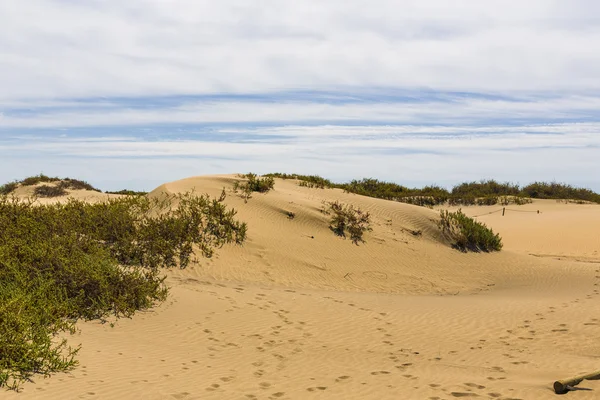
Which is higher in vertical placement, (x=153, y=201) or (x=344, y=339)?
(x=153, y=201)

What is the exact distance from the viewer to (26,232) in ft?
38.9

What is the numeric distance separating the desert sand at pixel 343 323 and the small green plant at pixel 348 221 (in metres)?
0.32

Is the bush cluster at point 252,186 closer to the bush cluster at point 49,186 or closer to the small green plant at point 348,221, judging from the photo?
the small green plant at point 348,221

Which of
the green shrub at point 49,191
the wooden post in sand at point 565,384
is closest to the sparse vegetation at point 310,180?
the green shrub at point 49,191

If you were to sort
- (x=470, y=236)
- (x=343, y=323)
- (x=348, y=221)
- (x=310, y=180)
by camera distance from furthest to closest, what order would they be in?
(x=310, y=180)
(x=470, y=236)
(x=348, y=221)
(x=343, y=323)

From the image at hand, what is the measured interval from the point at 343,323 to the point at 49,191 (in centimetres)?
Result: 2460

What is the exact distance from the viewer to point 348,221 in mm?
17094

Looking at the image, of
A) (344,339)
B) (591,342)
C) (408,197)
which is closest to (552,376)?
(591,342)

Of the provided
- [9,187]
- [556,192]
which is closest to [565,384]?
[9,187]

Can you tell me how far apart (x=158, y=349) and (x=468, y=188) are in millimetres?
35435

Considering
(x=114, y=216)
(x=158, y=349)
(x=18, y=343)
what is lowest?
(x=158, y=349)

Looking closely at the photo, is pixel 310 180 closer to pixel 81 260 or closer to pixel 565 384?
pixel 81 260

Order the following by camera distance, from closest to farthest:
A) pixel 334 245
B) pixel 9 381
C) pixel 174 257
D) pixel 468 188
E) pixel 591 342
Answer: pixel 9 381 → pixel 591 342 → pixel 174 257 → pixel 334 245 → pixel 468 188

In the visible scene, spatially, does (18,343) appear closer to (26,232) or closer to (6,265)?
(6,265)
